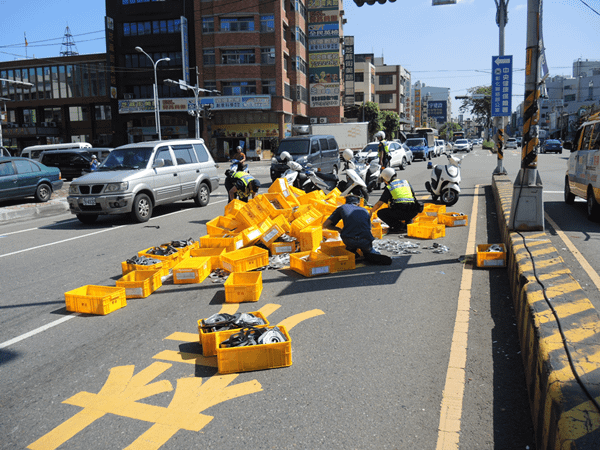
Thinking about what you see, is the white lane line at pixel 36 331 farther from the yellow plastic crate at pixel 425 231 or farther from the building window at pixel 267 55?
the building window at pixel 267 55

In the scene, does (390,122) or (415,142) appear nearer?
(415,142)

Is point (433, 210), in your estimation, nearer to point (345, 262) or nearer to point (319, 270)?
point (345, 262)

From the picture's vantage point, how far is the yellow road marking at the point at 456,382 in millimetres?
3107

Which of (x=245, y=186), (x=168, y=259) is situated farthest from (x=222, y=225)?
(x=245, y=186)

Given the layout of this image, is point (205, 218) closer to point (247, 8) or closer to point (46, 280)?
point (46, 280)

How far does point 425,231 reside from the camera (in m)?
9.23

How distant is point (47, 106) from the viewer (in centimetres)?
5991

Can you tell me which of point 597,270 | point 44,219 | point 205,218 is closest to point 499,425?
point 597,270

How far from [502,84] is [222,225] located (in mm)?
13551

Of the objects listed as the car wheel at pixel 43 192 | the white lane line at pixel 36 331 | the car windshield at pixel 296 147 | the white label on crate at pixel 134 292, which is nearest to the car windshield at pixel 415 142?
the car windshield at pixel 296 147

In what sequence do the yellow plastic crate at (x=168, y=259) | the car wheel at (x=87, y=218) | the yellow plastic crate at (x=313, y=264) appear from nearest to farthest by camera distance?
the yellow plastic crate at (x=313, y=264), the yellow plastic crate at (x=168, y=259), the car wheel at (x=87, y=218)

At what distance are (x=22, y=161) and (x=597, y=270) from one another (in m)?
16.9

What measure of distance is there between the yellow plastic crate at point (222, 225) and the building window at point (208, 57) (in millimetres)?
43657

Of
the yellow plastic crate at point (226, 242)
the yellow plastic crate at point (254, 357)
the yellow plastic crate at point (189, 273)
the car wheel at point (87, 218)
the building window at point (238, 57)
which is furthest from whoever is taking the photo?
the building window at point (238, 57)
